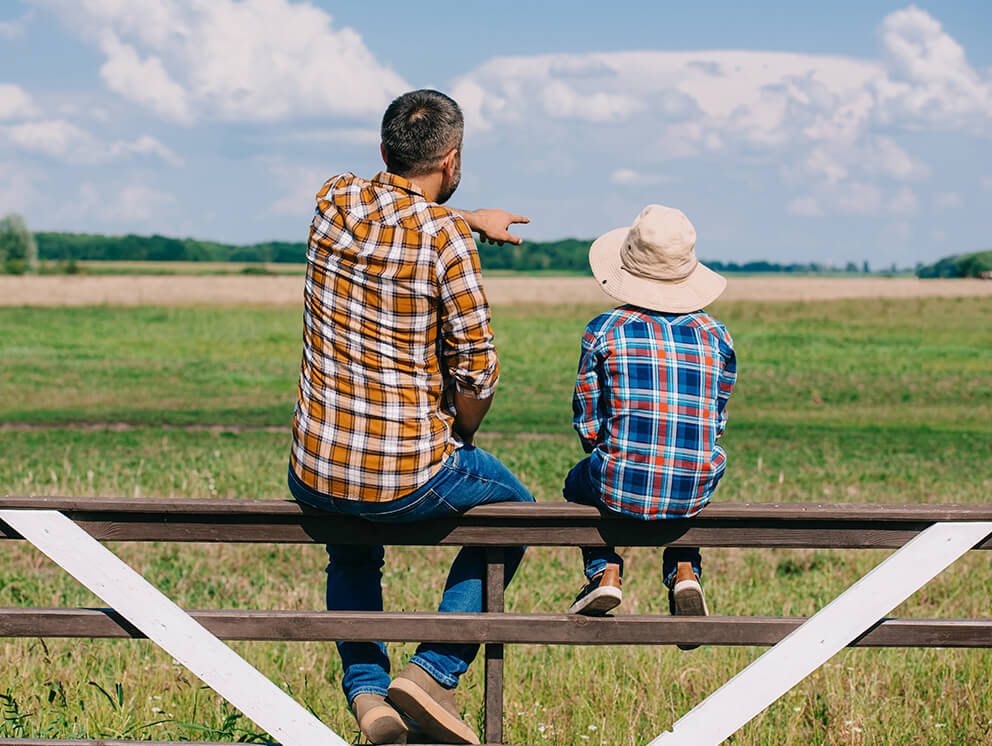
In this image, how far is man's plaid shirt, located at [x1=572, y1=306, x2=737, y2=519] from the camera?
113 inches

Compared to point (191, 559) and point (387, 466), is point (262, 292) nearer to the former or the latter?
point (191, 559)

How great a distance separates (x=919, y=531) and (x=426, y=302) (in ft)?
4.72

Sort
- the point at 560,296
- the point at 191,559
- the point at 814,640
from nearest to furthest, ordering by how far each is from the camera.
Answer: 1. the point at 814,640
2. the point at 191,559
3. the point at 560,296

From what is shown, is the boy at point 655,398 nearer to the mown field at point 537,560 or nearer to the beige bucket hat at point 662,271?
the beige bucket hat at point 662,271

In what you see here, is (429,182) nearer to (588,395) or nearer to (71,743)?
(588,395)

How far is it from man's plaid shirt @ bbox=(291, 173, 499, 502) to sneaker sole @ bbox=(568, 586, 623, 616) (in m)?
0.53

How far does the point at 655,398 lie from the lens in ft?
9.65

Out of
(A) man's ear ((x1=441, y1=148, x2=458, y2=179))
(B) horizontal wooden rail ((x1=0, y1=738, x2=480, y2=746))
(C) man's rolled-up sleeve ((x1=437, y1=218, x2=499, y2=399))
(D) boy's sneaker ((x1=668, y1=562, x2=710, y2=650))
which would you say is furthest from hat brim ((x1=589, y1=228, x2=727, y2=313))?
(B) horizontal wooden rail ((x1=0, y1=738, x2=480, y2=746))

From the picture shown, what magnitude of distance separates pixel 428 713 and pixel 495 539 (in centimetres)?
50

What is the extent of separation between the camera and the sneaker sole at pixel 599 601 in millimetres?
2760

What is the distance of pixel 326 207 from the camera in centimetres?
280

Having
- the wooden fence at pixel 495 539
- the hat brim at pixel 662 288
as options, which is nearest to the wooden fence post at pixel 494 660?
the wooden fence at pixel 495 539

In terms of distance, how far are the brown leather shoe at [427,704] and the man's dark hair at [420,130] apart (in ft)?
4.50

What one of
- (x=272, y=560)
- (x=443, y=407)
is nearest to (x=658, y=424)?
(x=443, y=407)
